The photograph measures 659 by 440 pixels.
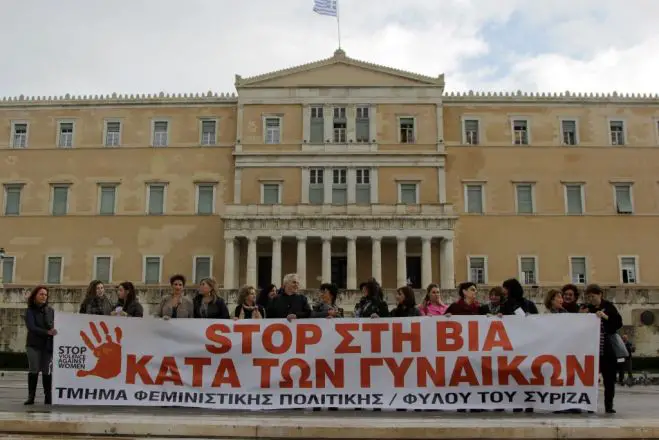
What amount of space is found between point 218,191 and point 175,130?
16.2ft

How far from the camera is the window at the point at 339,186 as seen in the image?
135 ft

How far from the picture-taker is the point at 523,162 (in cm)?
4247

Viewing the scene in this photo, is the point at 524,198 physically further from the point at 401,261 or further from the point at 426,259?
the point at 401,261

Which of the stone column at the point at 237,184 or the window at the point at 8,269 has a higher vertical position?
the stone column at the point at 237,184

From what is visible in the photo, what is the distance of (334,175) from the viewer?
136 feet

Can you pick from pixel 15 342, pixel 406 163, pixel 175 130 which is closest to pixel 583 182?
pixel 406 163

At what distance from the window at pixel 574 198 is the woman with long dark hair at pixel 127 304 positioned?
116 ft

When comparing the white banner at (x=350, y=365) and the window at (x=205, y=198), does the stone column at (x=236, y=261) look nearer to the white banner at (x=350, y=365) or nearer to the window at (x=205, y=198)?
the window at (x=205, y=198)

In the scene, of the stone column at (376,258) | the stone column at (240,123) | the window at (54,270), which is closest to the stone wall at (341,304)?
the stone column at (376,258)

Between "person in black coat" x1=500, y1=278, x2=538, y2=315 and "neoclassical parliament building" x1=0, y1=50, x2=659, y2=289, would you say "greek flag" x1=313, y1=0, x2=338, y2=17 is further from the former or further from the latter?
"person in black coat" x1=500, y1=278, x2=538, y2=315

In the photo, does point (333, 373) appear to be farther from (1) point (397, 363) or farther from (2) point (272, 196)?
(2) point (272, 196)

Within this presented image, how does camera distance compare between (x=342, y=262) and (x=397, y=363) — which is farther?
(x=342, y=262)

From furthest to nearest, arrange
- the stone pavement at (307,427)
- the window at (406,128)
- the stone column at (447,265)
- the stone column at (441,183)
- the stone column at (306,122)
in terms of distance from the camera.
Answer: the window at (406,128)
the stone column at (306,122)
the stone column at (441,183)
the stone column at (447,265)
the stone pavement at (307,427)

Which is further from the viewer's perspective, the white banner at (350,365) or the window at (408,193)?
the window at (408,193)
